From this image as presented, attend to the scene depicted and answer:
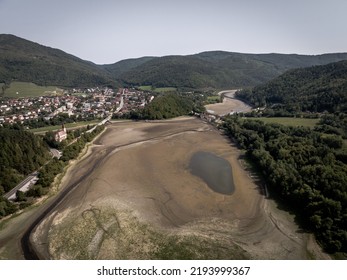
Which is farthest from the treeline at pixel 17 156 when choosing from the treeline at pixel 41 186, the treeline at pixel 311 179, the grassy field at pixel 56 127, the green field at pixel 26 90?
the green field at pixel 26 90

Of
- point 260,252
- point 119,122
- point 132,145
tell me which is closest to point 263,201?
point 260,252

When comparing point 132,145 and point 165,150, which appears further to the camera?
point 132,145

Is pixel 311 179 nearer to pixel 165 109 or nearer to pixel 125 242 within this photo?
pixel 125 242

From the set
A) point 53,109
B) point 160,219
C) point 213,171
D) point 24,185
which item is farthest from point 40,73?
point 160,219

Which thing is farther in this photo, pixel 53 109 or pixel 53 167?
pixel 53 109

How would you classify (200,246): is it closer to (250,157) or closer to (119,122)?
(250,157)

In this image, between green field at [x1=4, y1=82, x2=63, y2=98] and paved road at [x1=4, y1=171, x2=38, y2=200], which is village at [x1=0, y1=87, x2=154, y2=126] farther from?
paved road at [x1=4, y1=171, x2=38, y2=200]

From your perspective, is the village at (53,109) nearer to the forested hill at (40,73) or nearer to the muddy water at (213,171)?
the muddy water at (213,171)
